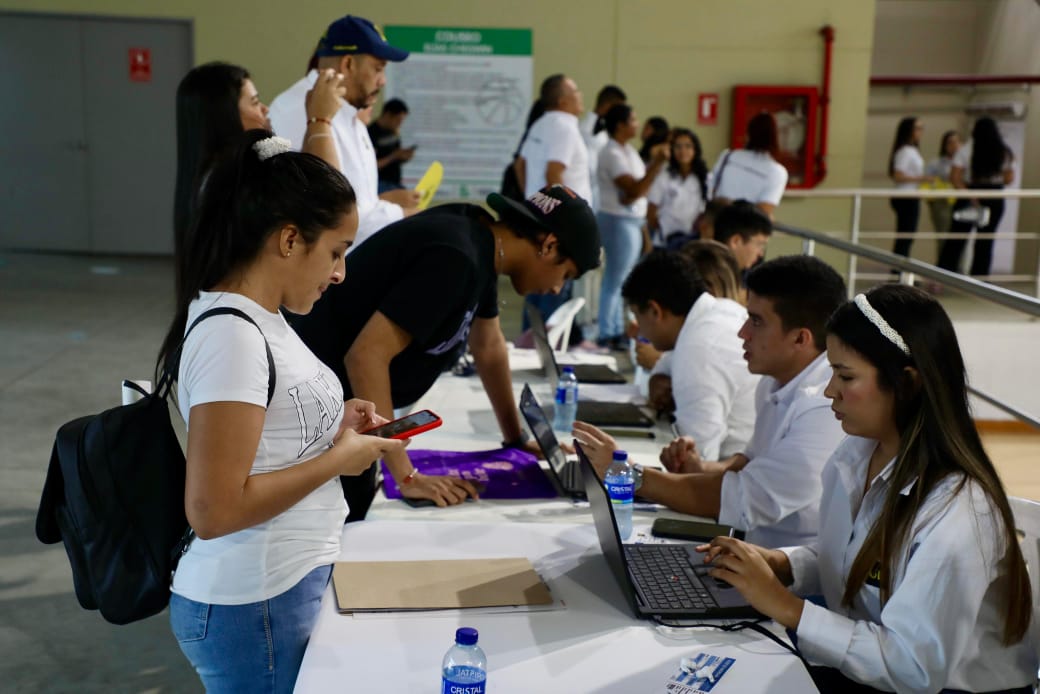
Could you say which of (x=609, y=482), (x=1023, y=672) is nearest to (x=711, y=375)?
(x=609, y=482)

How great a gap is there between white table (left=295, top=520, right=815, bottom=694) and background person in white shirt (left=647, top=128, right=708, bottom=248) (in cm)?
494

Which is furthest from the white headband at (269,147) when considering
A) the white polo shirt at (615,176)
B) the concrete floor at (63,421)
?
the white polo shirt at (615,176)

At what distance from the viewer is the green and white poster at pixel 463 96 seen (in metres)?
9.02

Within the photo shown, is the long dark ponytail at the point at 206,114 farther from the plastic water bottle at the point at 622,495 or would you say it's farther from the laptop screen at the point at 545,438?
the plastic water bottle at the point at 622,495

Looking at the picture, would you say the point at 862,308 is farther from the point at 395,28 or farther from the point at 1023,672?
the point at 395,28

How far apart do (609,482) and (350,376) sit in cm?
55

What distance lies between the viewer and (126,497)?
4.52 feet

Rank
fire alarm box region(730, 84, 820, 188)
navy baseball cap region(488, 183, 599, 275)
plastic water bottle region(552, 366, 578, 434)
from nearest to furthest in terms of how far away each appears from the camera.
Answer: navy baseball cap region(488, 183, 599, 275) → plastic water bottle region(552, 366, 578, 434) → fire alarm box region(730, 84, 820, 188)

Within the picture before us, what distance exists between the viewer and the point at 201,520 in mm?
1291

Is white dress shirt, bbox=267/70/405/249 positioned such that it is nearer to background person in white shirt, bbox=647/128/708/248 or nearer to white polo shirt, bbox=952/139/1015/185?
background person in white shirt, bbox=647/128/708/248

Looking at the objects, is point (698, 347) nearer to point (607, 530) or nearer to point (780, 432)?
point (780, 432)

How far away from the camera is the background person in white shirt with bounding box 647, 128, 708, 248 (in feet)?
21.1

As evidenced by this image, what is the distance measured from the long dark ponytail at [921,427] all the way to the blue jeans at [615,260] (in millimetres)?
4415

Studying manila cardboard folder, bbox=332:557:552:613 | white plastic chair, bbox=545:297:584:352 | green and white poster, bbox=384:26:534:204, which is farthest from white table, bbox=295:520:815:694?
green and white poster, bbox=384:26:534:204
